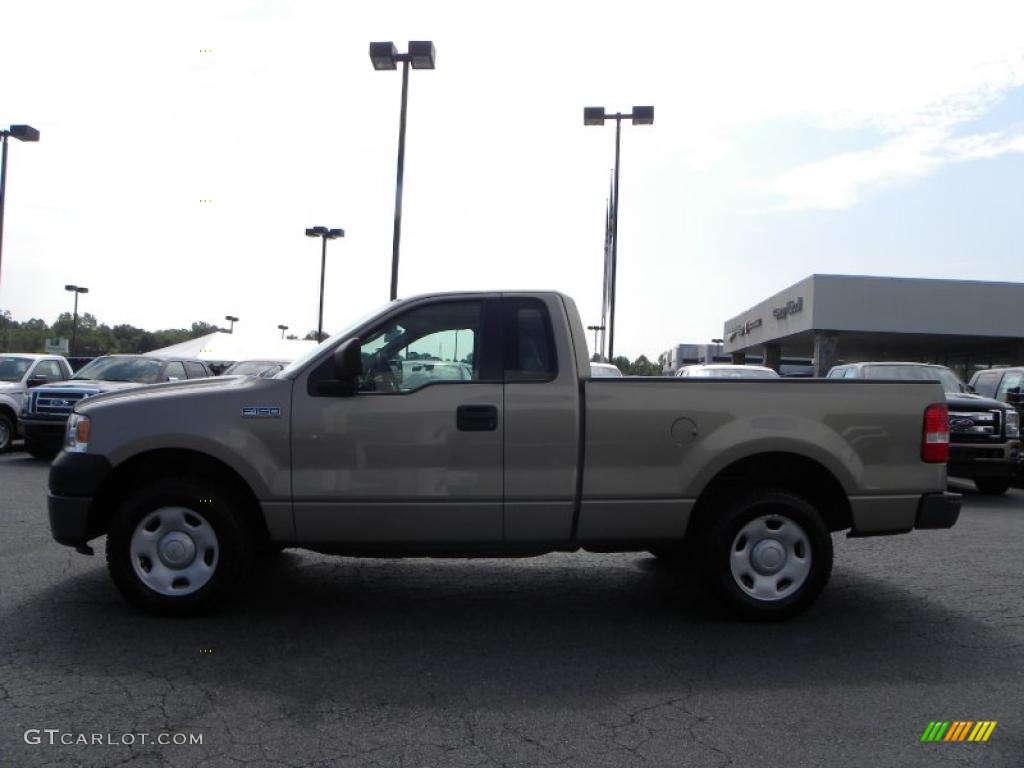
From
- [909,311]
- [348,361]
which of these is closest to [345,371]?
[348,361]

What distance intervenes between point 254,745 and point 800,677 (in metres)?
2.69

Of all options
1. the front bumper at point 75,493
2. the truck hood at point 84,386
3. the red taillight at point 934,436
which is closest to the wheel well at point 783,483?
the red taillight at point 934,436

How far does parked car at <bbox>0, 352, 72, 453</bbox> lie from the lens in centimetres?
1578

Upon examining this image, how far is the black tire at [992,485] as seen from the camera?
12.8 m

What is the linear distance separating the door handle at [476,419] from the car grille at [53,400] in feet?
34.6

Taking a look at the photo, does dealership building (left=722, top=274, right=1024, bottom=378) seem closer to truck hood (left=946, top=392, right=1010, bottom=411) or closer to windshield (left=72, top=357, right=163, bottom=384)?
truck hood (left=946, top=392, right=1010, bottom=411)

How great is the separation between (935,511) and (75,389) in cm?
1258

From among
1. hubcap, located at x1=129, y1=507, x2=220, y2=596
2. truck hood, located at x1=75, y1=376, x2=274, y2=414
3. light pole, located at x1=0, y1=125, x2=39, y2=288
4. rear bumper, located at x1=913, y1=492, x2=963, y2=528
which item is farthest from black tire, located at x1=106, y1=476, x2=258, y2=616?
light pole, located at x1=0, y1=125, x2=39, y2=288

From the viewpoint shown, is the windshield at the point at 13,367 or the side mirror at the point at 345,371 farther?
the windshield at the point at 13,367

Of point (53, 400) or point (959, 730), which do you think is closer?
point (959, 730)

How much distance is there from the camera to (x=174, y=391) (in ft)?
18.4

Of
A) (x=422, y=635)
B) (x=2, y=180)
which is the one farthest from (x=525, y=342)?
(x=2, y=180)

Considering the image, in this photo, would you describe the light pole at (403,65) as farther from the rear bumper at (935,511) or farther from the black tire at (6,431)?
the rear bumper at (935,511)

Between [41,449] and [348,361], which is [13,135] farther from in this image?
[348,361]
